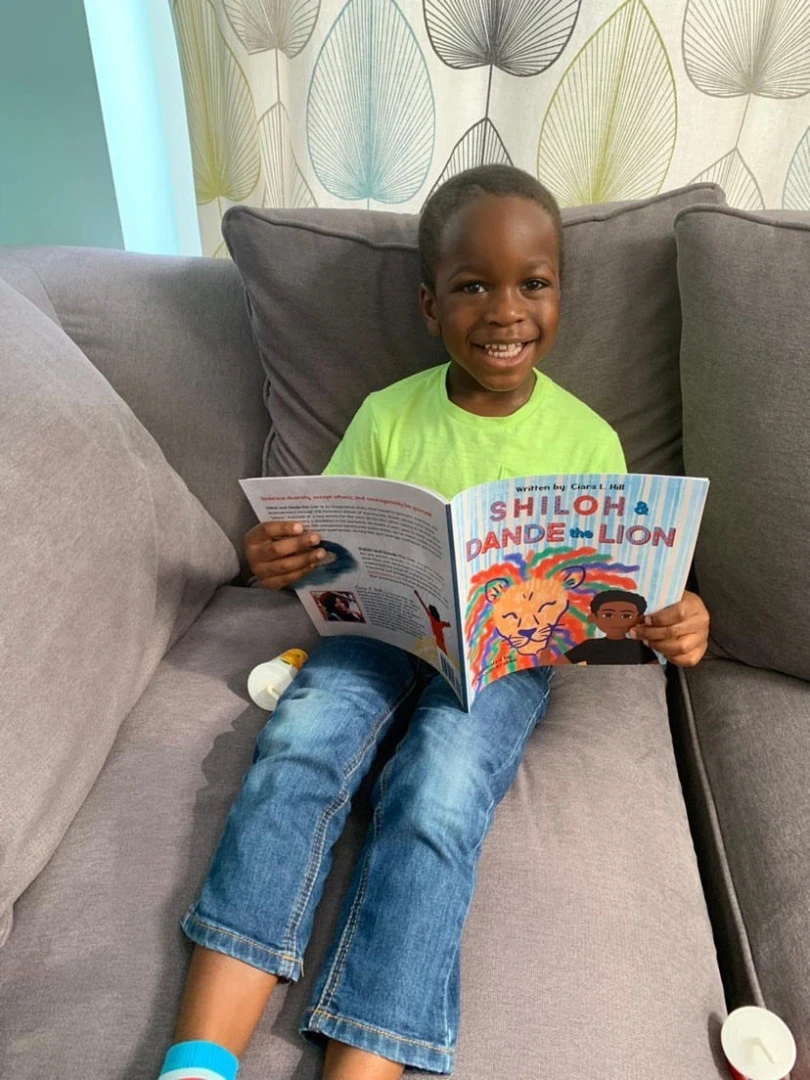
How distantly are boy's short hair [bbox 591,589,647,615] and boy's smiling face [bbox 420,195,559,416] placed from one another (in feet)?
1.01

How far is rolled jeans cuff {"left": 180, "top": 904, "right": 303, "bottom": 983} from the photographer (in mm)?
679

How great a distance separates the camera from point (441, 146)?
1378 mm

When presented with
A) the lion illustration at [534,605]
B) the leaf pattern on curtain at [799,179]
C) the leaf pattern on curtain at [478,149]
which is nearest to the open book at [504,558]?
the lion illustration at [534,605]

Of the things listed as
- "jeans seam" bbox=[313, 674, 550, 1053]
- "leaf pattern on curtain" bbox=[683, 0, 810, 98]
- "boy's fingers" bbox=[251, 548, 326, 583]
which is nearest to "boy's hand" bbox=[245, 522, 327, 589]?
"boy's fingers" bbox=[251, 548, 326, 583]

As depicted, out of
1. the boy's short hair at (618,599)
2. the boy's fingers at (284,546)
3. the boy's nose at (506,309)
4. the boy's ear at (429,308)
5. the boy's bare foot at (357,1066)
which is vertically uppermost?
the boy's nose at (506,309)

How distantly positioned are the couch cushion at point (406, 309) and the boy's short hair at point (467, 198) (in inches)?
2.2

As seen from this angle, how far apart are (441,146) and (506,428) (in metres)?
0.67

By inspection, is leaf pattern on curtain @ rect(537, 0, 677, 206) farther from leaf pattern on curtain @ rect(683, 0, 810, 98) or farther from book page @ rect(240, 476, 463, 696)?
book page @ rect(240, 476, 463, 696)

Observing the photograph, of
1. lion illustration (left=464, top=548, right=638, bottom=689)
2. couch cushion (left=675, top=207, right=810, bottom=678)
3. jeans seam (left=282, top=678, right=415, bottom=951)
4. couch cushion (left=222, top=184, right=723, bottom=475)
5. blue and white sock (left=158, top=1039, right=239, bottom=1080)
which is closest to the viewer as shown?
blue and white sock (left=158, top=1039, right=239, bottom=1080)

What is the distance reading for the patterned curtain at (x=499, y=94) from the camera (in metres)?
1.23

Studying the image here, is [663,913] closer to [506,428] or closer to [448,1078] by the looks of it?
[448,1078]

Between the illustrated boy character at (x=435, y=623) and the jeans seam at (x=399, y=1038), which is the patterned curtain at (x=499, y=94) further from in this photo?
the jeans seam at (x=399, y=1038)

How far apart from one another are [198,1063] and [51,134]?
5.29ft

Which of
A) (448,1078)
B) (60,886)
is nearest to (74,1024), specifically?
(60,886)
